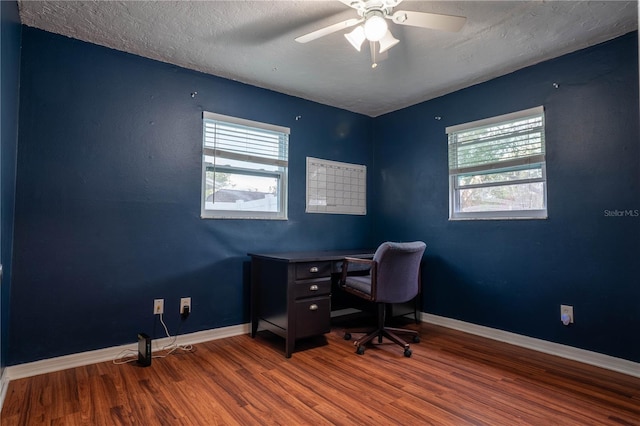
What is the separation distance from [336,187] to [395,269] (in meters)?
1.44

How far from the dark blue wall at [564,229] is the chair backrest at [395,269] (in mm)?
805

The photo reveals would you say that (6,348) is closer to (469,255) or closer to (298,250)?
(298,250)

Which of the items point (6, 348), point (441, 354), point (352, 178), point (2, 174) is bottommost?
point (441, 354)

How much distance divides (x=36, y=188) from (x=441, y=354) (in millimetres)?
3077

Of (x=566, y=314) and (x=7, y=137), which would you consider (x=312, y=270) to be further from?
(x=7, y=137)

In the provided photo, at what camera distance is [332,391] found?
2053 millimetres

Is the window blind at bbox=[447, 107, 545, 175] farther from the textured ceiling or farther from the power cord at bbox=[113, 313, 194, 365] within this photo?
the power cord at bbox=[113, 313, 194, 365]

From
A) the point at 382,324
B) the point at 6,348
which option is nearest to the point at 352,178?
the point at 382,324

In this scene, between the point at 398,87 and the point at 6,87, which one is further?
the point at 398,87

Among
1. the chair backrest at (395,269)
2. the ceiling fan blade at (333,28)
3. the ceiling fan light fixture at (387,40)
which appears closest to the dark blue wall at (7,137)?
the ceiling fan blade at (333,28)

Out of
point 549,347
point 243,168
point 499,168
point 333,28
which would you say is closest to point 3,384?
Result: point 243,168

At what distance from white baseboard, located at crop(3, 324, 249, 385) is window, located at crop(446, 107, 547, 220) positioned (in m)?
2.43

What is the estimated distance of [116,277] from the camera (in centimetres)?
255

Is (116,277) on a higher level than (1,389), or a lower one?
higher
